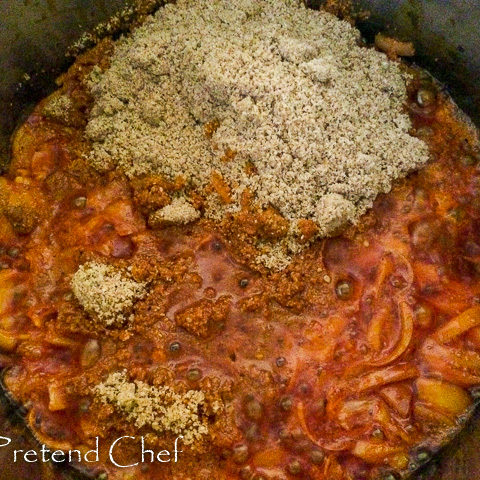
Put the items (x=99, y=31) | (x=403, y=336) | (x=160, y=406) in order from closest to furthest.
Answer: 1. (x=160, y=406)
2. (x=403, y=336)
3. (x=99, y=31)

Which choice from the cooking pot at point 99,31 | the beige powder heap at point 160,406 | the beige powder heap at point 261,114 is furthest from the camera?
the cooking pot at point 99,31

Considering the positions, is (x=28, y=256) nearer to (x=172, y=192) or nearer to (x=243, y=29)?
(x=172, y=192)

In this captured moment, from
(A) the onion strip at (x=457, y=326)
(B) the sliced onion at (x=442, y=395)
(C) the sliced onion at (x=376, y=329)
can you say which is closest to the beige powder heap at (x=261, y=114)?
(C) the sliced onion at (x=376, y=329)

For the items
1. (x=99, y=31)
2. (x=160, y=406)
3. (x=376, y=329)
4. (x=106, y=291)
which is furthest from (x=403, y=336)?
(x=99, y=31)

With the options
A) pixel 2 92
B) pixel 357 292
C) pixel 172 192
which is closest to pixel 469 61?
pixel 357 292

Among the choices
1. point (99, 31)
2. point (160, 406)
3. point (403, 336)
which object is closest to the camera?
point (160, 406)

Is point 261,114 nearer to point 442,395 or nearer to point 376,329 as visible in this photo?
point 376,329

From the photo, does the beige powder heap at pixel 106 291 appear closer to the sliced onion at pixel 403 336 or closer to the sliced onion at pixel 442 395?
the sliced onion at pixel 403 336
